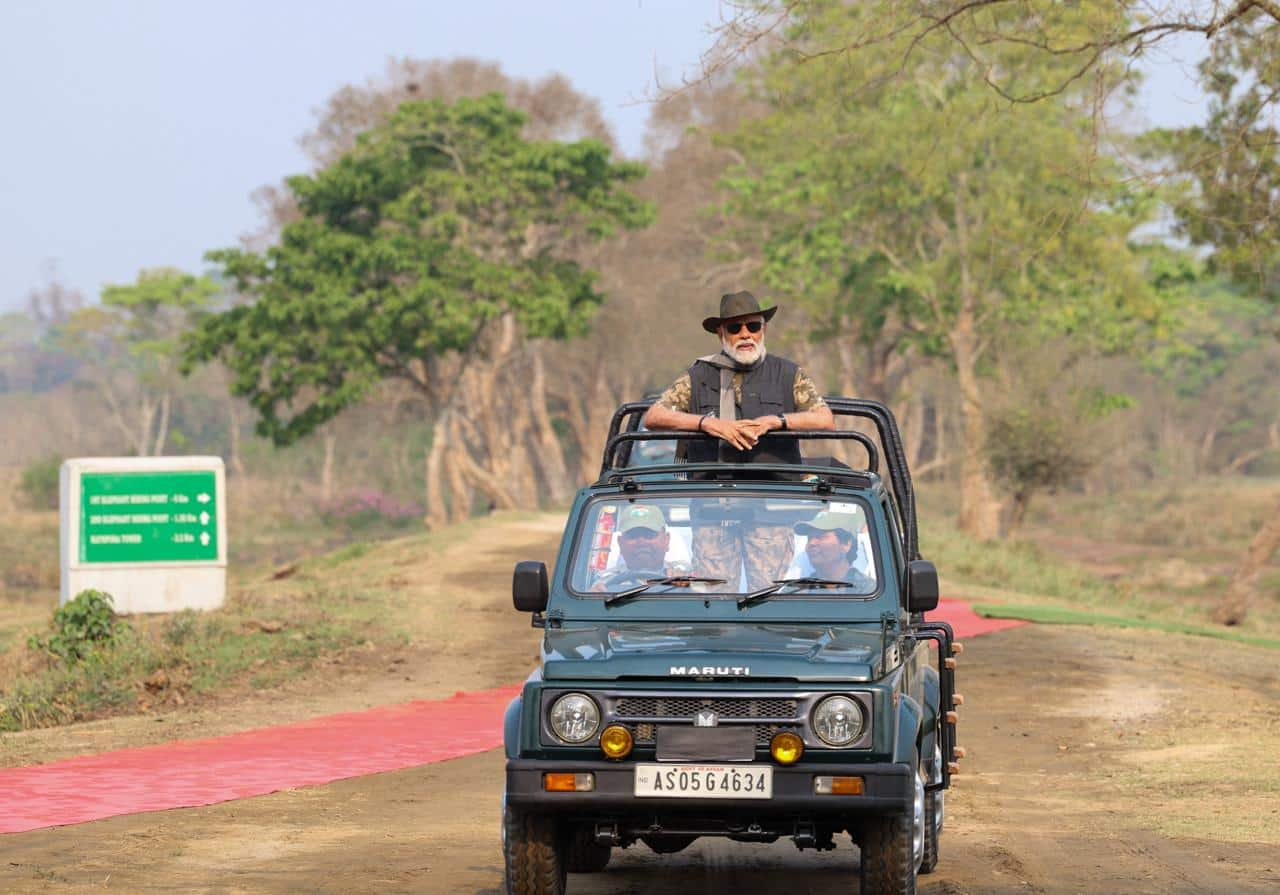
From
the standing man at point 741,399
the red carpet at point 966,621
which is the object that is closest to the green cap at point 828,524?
the standing man at point 741,399

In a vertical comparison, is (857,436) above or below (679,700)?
above

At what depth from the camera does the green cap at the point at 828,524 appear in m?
8.16

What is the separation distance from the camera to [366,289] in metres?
44.8

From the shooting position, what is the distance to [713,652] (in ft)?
23.8

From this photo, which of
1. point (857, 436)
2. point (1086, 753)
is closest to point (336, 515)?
point (1086, 753)

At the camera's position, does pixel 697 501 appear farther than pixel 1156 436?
No

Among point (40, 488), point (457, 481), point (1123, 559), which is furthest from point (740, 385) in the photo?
point (40, 488)

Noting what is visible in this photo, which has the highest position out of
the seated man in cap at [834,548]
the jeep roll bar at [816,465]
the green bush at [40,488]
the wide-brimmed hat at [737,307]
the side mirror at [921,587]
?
the green bush at [40,488]

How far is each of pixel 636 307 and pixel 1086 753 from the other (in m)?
47.5

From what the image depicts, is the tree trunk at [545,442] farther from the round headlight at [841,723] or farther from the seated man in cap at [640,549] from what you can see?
the round headlight at [841,723]

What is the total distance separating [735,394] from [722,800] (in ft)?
9.40

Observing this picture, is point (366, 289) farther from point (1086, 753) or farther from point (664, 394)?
point (664, 394)

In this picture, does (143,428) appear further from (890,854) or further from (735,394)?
(890,854)

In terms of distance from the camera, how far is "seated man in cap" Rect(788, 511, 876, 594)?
8.01 metres
